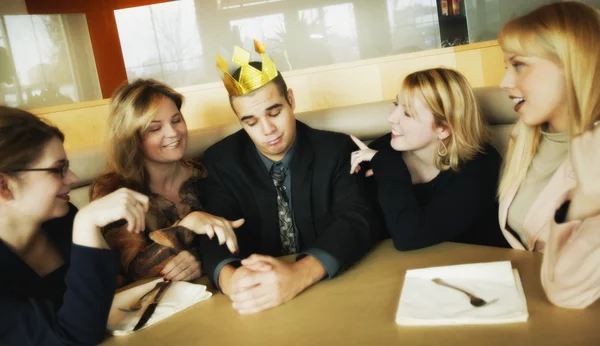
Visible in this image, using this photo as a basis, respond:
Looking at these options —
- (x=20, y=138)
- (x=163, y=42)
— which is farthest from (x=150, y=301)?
(x=163, y=42)

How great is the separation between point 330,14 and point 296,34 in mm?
329

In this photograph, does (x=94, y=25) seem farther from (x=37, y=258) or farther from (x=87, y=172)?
(x=37, y=258)

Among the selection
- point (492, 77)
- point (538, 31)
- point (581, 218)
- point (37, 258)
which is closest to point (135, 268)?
point (37, 258)

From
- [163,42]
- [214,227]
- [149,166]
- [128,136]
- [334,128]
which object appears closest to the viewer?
[214,227]

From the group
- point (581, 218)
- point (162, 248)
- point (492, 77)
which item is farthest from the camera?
point (492, 77)

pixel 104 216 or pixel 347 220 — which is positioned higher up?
pixel 104 216

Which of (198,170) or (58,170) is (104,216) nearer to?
(58,170)

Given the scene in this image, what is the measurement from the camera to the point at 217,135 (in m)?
2.21

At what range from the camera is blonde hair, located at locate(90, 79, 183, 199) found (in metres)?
1.82

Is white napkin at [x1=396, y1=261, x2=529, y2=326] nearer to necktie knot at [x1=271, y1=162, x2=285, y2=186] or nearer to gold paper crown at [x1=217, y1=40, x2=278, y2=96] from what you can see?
necktie knot at [x1=271, y1=162, x2=285, y2=186]

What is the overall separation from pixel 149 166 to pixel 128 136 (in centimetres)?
15

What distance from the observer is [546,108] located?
4.77 ft

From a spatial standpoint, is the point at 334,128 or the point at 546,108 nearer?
the point at 546,108

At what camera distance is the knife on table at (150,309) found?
1121 millimetres
